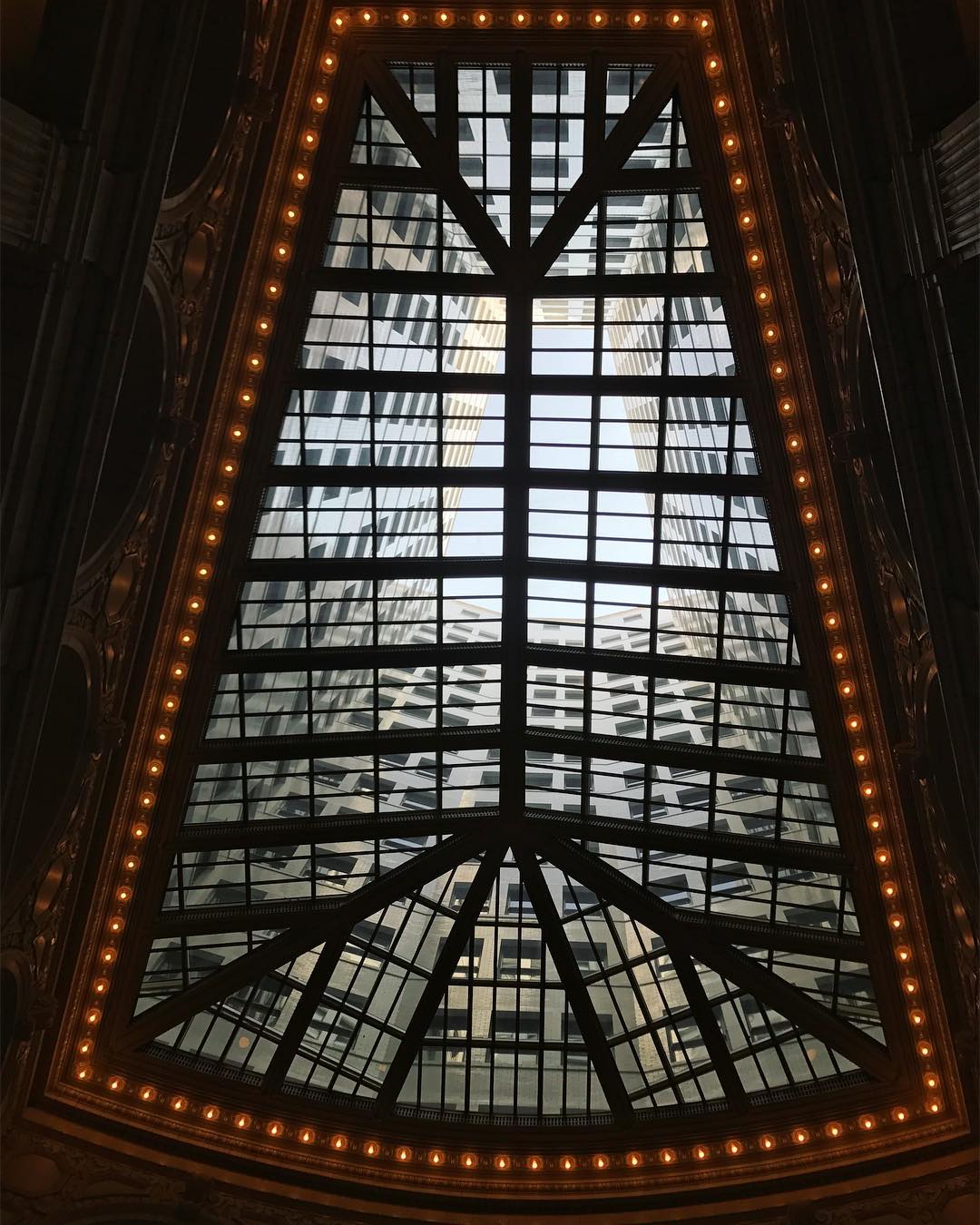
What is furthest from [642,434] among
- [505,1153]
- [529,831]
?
[505,1153]

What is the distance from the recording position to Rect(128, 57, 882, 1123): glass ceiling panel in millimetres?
20734

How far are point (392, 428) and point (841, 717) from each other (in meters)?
10.4

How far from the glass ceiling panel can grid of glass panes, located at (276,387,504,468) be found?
60 mm

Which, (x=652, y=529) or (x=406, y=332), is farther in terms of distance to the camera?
(x=652, y=529)

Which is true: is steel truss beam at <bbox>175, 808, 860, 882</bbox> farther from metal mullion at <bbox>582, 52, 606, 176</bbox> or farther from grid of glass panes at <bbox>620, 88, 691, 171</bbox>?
metal mullion at <bbox>582, 52, 606, 176</bbox>

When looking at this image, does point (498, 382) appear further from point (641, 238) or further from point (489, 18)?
point (489, 18)

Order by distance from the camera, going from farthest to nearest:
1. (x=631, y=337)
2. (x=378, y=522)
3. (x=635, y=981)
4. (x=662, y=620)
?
(x=635, y=981) → (x=662, y=620) → (x=378, y=522) → (x=631, y=337)

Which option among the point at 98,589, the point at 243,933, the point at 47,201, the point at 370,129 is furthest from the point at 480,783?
the point at 47,201

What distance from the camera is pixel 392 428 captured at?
2203 centimetres

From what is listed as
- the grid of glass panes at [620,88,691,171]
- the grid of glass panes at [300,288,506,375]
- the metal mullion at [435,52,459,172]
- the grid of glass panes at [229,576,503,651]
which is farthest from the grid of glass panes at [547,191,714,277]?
the grid of glass panes at [229,576,503,651]

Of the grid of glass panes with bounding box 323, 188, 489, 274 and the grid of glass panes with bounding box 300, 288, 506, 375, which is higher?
the grid of glass panes with bounding box 323, 188, 489, 274

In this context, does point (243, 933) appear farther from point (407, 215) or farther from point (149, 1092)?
point (407, 215)

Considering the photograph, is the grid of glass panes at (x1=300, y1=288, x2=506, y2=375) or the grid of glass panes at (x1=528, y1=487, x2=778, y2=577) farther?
the grid of glass panes at (x1=528, y1=487, x2=778, y2=577)

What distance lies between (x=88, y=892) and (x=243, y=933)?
4452 millimetres
